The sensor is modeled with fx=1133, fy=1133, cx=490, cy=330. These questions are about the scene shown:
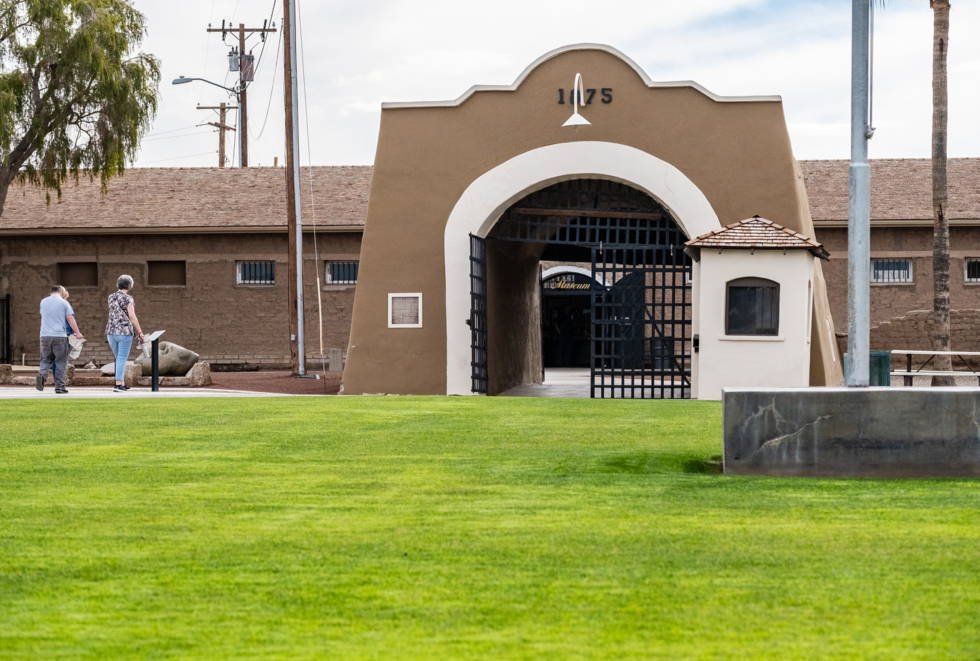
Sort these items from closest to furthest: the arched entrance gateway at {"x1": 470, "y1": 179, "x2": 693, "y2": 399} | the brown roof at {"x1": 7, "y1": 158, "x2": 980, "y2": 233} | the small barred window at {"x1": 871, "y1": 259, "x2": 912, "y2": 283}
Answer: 1. the arched entrance gateway at {"x1": 470, "y1": 179, "x2": 693, "y2": 399}
2. the small barred window at {"x1": 871, "y1": 259, "x2": 912, "y2": 283}
3. the brown roof at {"x1": 7, "y1": 158, "x2": 980, "y2": 233}

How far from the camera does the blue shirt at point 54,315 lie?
1584 cm

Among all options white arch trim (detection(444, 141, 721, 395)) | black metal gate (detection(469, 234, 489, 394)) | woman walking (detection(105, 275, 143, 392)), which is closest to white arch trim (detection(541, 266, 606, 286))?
black metal gate (detection(469, 234, 489, 394))

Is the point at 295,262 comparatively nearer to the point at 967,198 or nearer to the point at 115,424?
the point at 115,424

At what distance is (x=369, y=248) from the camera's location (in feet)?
63.7

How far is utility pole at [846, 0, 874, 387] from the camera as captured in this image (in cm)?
816

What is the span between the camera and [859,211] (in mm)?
8305

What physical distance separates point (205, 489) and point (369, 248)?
12.6 meters

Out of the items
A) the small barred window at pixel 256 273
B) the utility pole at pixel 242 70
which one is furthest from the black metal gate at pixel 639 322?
the utility pole at pixel 242 70

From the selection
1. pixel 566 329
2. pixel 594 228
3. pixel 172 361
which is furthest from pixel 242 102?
pixel 594 228

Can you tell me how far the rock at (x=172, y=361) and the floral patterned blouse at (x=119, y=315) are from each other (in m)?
5.99

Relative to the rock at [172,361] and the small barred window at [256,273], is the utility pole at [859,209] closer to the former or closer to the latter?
the rock at [172,361]

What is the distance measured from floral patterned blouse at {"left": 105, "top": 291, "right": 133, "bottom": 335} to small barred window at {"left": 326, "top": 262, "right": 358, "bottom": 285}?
48.3 ft

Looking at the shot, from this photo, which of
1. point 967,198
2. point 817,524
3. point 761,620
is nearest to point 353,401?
point 817,524

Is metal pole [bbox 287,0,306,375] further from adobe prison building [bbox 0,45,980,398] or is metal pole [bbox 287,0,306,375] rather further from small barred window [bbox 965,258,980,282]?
small barred window [bbox 965,258,980,282]
